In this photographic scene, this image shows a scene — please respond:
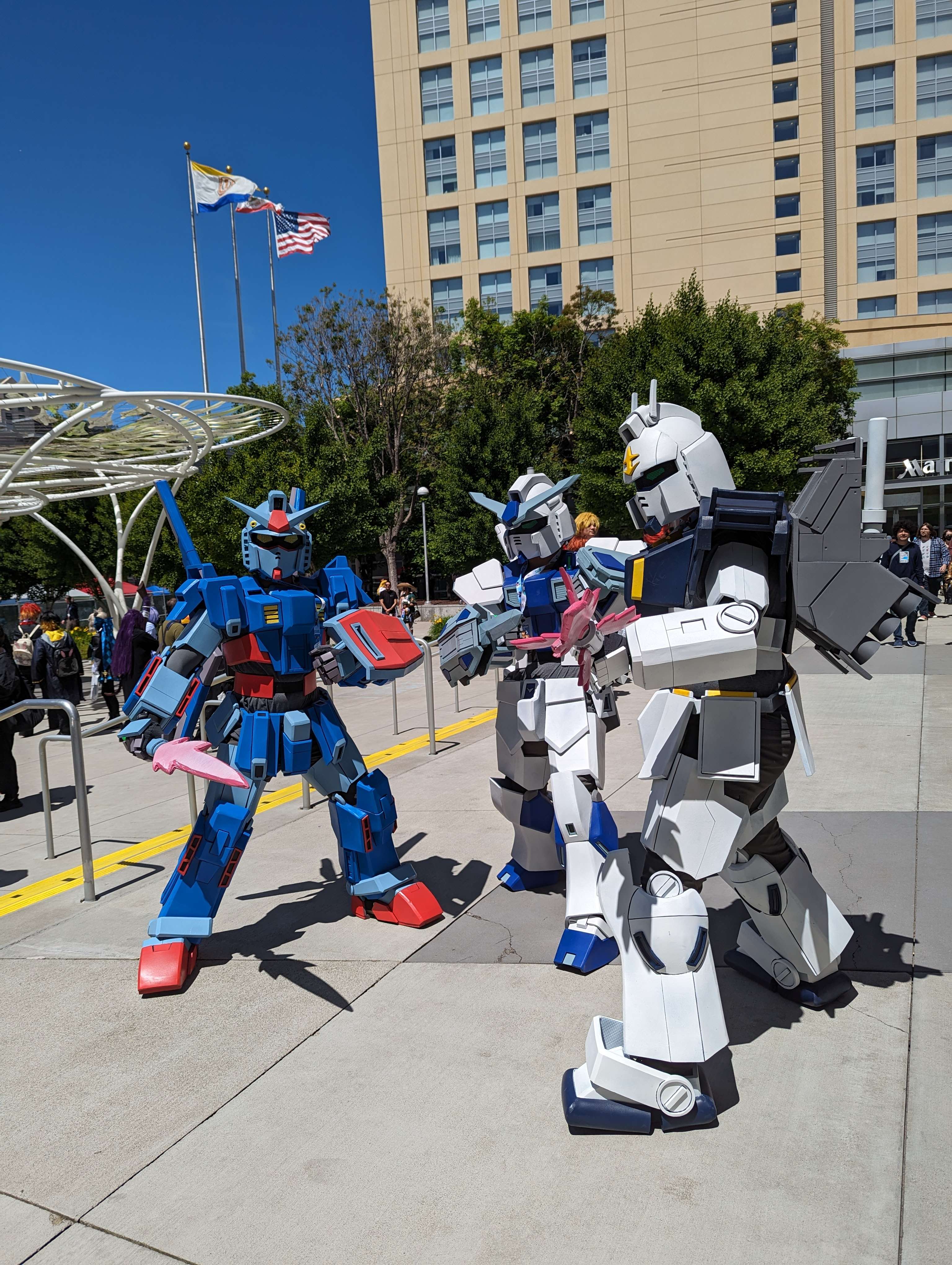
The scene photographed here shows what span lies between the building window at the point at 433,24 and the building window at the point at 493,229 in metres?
6.83

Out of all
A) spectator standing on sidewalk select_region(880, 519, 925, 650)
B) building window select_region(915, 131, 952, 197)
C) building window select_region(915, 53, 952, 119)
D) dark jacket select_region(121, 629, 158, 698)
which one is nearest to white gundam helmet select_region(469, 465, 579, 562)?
dark jacket select_region(121, 629, 158, 698)

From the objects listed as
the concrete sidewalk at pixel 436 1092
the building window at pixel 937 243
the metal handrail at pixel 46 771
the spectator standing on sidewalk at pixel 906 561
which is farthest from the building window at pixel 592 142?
the concrete sidewalk at pixel 436 1092

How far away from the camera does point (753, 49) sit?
33.1 metres

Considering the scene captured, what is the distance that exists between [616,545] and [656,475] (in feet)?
5.66

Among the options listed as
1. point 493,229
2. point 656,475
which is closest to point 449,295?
point 493,229

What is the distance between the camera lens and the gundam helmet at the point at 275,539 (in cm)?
438

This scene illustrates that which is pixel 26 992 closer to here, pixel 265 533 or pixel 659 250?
pixel 265 533

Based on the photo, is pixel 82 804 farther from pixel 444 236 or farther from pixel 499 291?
pixel 444 236

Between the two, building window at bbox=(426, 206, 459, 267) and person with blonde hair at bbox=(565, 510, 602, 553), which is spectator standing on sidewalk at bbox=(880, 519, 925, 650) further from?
building window at bbox=(426, 206, 459, 267)

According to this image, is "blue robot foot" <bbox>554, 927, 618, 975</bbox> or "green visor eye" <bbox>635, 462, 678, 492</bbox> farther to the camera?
"blue robot foot" <bbox>554, 927, 618, 975</bbox>

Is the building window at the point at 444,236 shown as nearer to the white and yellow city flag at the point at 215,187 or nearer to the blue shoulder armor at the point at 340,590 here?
the white and yellow city flag at the point at 215,187

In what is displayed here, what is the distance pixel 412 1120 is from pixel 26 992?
7.39 feet

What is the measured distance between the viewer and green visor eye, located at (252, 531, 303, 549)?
14.4ft

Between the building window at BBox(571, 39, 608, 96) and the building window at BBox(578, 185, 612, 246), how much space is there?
374 centimetres
